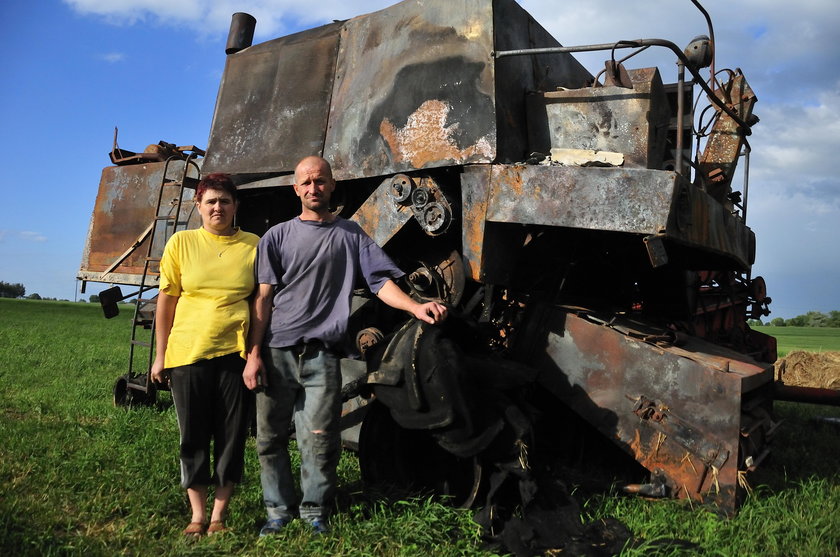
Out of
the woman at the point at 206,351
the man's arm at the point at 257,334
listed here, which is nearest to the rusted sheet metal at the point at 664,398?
the man's arm at the point at 257,334

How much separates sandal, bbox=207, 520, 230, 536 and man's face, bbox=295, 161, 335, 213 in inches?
63.8

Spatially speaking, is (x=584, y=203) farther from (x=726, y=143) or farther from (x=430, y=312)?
(x=726, y=143)

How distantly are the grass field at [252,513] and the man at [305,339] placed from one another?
24cm

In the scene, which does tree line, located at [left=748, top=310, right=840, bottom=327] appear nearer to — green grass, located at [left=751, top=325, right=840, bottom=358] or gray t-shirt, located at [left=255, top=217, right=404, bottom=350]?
green grass, located at [left=751, top=325, right=840, bottom=358]

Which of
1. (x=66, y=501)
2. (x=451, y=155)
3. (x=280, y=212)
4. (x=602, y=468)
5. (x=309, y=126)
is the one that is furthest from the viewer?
(x=280, y=212)

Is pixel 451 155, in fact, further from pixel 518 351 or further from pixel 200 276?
pixel 200 276

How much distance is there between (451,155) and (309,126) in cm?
142

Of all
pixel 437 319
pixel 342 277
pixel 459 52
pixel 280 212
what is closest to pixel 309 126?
pixel 280 212

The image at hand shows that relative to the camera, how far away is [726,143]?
5.83 meters

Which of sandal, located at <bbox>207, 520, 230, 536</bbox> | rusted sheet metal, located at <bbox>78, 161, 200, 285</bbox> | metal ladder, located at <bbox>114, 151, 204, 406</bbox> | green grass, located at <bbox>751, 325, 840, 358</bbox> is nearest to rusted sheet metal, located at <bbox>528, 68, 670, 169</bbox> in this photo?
sandal, located at <bbox>207, 520, 230, 536</bbox>

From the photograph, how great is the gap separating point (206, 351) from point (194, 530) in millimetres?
864

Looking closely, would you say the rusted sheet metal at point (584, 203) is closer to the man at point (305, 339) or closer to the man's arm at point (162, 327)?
the man at point (305, 339)

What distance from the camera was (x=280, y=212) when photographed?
19.5 ft

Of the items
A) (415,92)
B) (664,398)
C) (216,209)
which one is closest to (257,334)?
(216,209)
